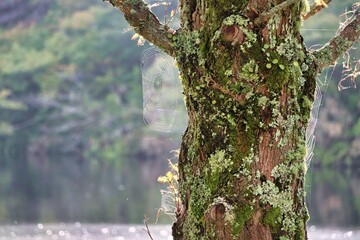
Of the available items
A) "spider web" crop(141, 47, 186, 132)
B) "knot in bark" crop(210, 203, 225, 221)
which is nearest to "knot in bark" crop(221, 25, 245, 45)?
"knot in bark" crop(210, 203, 225, 221)

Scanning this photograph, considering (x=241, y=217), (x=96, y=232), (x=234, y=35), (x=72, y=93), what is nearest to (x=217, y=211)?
(x=241, y=217)

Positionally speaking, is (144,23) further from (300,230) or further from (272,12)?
(300,230)

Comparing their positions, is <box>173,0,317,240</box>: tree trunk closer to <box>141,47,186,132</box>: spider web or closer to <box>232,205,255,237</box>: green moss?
<box>232,205,255,237</box>: green moss

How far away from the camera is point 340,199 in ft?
58.4

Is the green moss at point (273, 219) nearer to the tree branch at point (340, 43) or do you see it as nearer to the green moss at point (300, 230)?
the green moss at point (300, 230)

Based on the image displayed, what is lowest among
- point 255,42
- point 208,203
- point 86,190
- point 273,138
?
point 86,190

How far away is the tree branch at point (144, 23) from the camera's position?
3010 mm

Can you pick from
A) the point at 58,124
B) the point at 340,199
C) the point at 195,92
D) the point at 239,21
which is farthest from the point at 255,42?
the point at 58,124

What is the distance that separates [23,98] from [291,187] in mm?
29412

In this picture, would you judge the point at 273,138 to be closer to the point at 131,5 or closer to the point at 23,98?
the point at 131,5

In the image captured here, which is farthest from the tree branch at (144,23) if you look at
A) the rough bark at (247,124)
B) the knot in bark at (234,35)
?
the knot in bark at (234,35)

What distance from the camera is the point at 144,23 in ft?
9.92

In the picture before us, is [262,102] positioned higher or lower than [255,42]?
lower

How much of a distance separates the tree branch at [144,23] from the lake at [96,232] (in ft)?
33.9
